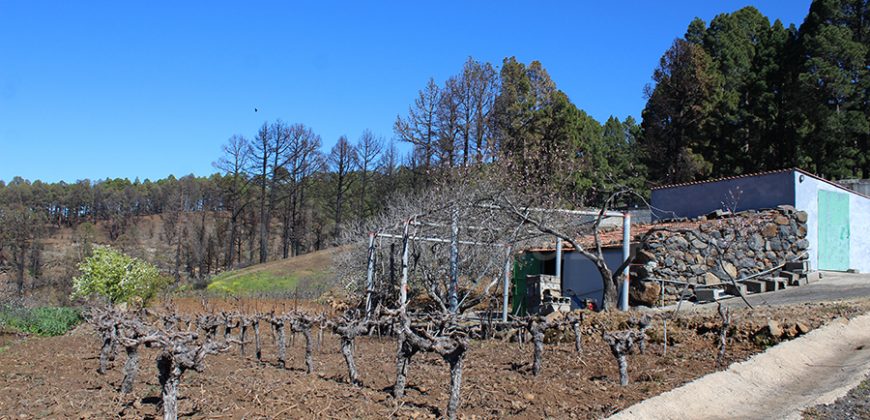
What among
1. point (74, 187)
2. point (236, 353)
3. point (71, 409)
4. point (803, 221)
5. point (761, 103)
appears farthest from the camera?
point (74, 187)

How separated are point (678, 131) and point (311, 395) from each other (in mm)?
31513

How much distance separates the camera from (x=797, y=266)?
1867 centimetres

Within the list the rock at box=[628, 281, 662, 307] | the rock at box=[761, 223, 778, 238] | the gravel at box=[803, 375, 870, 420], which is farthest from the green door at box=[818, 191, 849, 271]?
the gravel at box=[803, 375, 870, 420]

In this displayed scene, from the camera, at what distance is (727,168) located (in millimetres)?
35812

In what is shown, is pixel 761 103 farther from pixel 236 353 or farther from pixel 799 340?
pixel 236 353

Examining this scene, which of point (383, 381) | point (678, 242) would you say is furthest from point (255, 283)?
point (383, 381)

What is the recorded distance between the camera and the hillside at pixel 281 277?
3394cm

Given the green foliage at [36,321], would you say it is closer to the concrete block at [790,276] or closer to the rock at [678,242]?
the rock at [678,242]

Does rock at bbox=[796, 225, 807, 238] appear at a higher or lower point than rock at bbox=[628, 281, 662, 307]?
higher

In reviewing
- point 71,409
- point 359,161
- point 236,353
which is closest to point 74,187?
point 359,161

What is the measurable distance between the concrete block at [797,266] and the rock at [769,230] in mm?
874

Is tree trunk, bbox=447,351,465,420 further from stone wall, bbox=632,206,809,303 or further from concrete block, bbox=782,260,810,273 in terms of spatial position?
concrete block, bbox=782,260,810,273

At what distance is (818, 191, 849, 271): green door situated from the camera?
20.2m

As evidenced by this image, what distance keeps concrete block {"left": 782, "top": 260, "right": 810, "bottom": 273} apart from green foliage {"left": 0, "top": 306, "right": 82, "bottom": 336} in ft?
61.9
